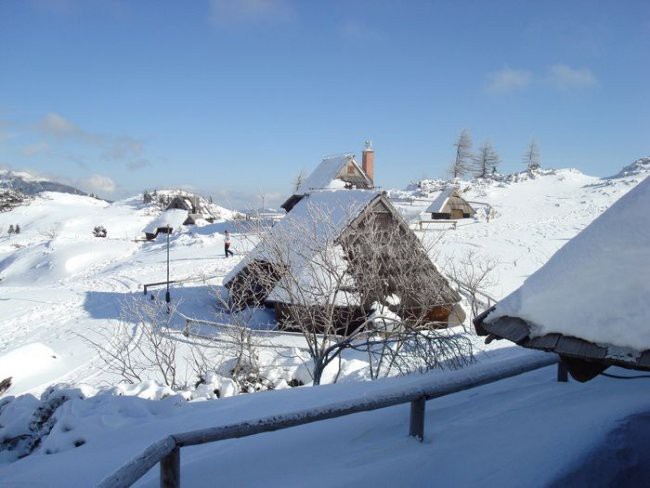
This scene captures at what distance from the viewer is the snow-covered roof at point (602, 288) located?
2256 mm

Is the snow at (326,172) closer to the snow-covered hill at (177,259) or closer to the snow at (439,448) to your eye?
the snow-covered hill at (177,259)

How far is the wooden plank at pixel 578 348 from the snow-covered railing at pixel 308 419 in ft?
4.08

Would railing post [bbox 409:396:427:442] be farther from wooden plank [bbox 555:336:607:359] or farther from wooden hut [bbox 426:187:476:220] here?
wooden hut [bbox 426:187:476:220]

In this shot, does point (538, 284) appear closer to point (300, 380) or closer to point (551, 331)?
point (551, 331)

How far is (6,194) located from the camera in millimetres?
112188

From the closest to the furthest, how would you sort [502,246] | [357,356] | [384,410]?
[384,410] < [357,356] < [502,246]

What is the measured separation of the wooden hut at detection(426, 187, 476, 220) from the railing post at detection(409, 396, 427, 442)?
4360 cm

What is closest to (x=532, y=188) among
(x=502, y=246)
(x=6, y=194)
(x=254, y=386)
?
(x=502, y=246)

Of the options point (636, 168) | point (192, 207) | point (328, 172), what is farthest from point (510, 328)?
point (636, 168)

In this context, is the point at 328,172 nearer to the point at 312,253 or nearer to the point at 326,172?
the point at 326,172

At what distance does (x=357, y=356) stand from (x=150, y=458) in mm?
11709

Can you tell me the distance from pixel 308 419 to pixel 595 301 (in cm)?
188

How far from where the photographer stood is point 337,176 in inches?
1131

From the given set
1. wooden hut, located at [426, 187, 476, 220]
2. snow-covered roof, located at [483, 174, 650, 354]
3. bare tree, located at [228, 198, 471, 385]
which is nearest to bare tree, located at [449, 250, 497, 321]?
bare tree, located at [228, 198, 471, 385]
